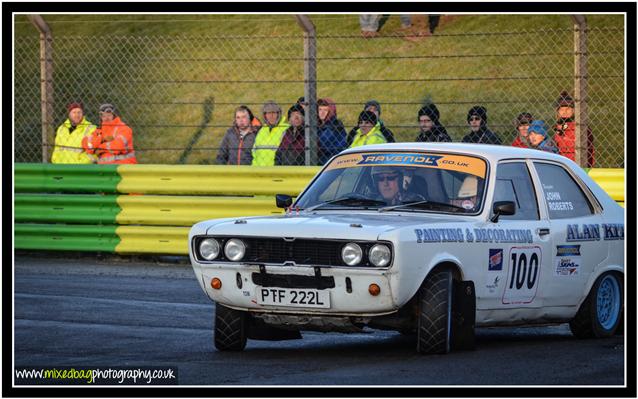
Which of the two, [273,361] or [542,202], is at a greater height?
[542,202]

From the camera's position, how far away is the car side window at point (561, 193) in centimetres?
977

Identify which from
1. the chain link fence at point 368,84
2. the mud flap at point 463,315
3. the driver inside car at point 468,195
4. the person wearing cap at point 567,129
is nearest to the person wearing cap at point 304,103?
the person wearing cap at point 567,129

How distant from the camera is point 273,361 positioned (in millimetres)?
8359

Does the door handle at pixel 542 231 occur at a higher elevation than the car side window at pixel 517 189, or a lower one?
lower

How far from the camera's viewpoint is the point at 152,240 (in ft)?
50.0

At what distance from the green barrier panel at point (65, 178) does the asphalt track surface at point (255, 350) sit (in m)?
3.05

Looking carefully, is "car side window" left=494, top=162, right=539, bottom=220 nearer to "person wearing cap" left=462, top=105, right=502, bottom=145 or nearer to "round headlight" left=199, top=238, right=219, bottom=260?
"round headlight" left=199, top=238, right=219, bottom=260

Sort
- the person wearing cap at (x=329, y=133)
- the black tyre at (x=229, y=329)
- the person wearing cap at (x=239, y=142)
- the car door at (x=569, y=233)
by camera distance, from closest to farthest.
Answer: the black tyre at (x=229, y=329) → the car door at (x=569, y=233) → the person wearing cap at (x=329, y=133) → the person wearing cap at (x=239, y=142)

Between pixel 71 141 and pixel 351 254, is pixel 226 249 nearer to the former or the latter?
pixel 351 254

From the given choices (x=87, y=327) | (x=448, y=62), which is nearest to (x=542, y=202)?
(x=87, y=327)

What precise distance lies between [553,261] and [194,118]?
18502 millimetres

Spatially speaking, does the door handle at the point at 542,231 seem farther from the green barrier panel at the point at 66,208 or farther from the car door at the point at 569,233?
the green barrier panel at the point at 66,208

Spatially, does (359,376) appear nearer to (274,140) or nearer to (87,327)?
(87,327)

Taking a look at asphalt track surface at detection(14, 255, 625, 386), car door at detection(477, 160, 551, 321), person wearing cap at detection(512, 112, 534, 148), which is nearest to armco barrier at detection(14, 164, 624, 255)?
person wearing cap at detection(512, 112, 534, 148)
